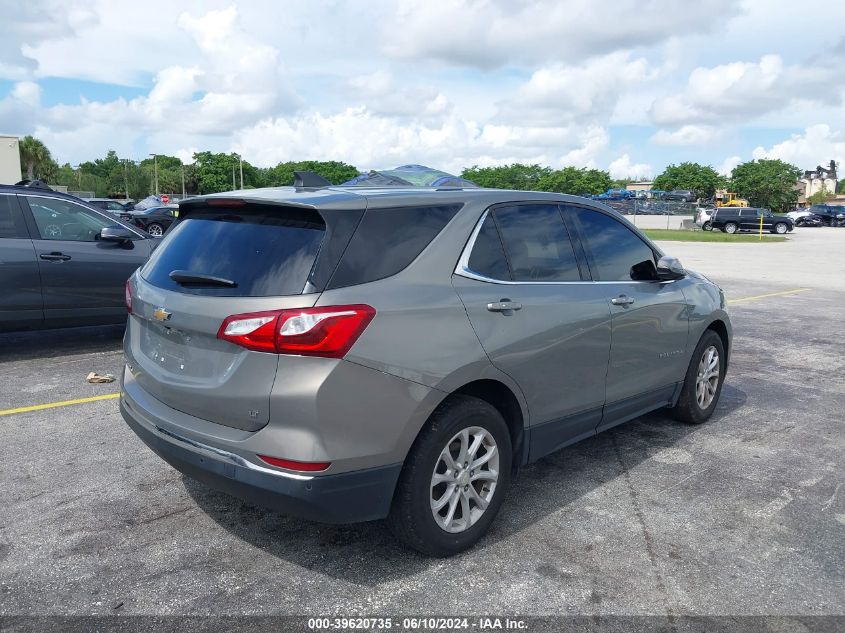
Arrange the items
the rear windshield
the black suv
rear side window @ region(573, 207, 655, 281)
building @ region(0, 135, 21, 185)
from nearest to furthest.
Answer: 1. the rear windshield
2. rear side window @ region(573, 207, 655, 281)
3. the black suv
4. building @ region(0, 135, 21, 185)

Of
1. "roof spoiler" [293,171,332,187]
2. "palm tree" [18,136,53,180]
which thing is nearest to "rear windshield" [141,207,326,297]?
"roof spoiler" [293,171,332,187]

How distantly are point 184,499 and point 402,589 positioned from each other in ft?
4.91

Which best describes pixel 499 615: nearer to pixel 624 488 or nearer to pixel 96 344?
pixel 624 488

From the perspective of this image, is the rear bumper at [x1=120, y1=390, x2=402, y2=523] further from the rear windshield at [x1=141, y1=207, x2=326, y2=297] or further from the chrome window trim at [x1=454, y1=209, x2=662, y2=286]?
the chrome window trim at [x1=454, y1=209, x2=662, y2=286]

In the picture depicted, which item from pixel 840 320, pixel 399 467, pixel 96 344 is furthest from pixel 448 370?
pixel 840 320

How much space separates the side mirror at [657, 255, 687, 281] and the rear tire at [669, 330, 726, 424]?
0.73m

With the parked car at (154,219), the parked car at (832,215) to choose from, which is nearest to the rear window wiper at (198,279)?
the parked car at (154,219)

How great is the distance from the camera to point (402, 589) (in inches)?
121

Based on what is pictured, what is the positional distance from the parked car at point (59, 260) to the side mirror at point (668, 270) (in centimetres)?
548

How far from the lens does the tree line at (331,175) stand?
94625 mm

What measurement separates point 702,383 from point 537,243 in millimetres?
2260

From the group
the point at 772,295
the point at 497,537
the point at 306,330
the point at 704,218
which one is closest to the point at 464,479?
the point at 497,537

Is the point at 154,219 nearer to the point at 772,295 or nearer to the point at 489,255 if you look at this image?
the point at 772,295

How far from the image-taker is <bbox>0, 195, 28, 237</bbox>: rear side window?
7004 millimetres
